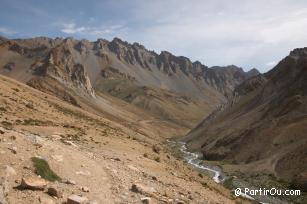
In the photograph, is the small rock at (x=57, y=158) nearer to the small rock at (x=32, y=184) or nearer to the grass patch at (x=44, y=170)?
the grass patch at (x=44, y=170)

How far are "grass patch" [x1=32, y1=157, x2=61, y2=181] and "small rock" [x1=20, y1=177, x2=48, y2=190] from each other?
1444 mm

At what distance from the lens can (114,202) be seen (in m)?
20.9

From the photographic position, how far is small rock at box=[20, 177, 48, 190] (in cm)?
1926

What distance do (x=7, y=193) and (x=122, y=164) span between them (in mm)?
12390

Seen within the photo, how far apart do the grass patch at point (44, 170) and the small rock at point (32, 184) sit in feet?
4.74

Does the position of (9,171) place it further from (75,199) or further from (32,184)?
(75,199)

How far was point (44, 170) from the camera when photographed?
21.8 m

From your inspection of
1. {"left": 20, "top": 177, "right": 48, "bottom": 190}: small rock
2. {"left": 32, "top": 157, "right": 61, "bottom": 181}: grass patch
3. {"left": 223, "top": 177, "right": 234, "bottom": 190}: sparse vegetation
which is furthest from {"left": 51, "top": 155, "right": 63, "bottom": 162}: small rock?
{"left": 223, "top": 177, "right": 234, "bottom": 190}: sparse vegetation

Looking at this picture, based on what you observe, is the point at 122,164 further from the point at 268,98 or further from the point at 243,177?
the point at 268,98

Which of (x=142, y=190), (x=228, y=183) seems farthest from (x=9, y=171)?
(x=228, y=183)

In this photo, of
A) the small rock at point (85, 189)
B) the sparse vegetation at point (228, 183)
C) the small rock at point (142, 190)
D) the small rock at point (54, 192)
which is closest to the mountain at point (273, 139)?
the sparse vegetation at point (228, 183)

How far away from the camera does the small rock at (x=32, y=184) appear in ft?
63.2

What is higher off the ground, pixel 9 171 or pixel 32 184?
pixel 9 171

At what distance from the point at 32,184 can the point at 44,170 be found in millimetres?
2464
